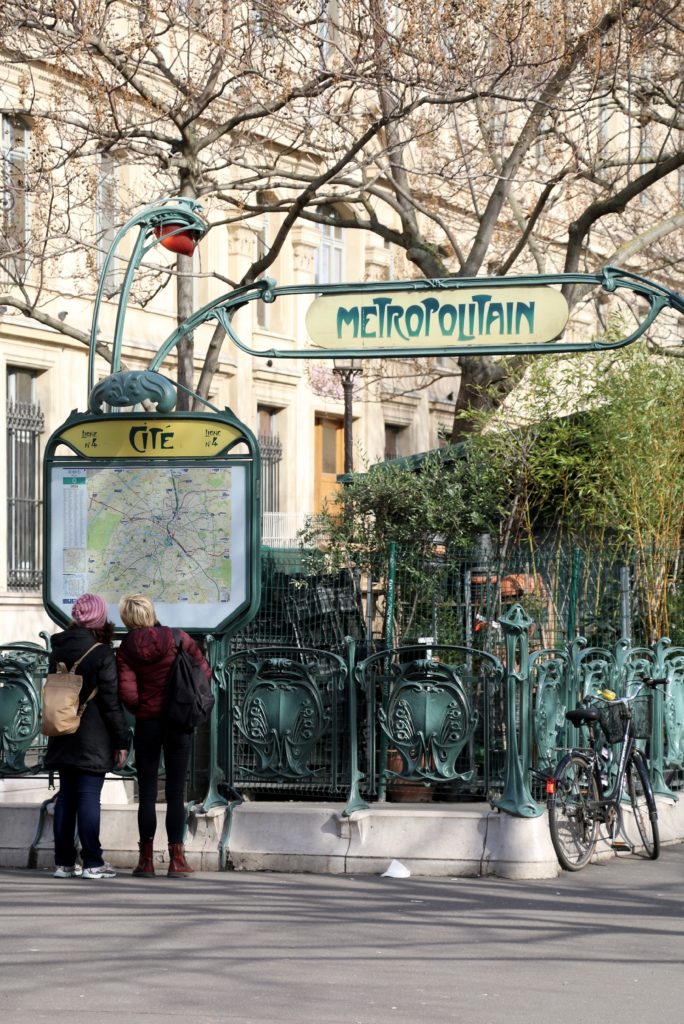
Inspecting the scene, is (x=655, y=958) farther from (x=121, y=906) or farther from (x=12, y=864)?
(x=12, y=864)

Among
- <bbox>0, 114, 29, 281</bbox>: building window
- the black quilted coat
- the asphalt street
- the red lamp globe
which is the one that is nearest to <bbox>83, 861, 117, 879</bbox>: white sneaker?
the asphalt street

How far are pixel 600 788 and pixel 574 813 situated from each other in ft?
1.38

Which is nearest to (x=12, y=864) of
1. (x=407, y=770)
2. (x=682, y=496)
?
(x=407, y=770)

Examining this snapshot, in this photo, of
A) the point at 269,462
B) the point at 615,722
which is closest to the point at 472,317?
the point at 615,722

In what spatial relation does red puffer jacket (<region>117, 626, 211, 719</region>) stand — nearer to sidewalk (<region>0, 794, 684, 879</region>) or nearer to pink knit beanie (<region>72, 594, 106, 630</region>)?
pink knit beanie (<region>72, 594, 106, 630</region>)

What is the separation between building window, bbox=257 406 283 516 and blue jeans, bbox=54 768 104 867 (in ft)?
72.6

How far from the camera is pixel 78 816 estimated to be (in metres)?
10.3

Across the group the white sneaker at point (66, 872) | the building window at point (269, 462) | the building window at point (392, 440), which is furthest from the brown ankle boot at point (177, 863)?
the building window at point (392, 440)

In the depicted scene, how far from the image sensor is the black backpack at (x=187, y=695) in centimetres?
1027

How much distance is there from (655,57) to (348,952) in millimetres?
15381

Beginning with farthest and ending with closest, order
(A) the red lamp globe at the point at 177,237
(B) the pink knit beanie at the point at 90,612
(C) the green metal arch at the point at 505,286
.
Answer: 1. (A) the red lamp globe at the point at 177,237
2. (C) the green metal arch at the point at 505,286
3. (B) the pink knit beanie at the point at 90,612

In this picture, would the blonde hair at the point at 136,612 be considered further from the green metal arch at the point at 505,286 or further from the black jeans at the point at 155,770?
the green metal arch at the point at 505,286

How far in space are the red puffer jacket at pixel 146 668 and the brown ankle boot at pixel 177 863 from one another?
808 millimetres

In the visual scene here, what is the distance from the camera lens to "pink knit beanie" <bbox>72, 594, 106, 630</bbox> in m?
10.5
